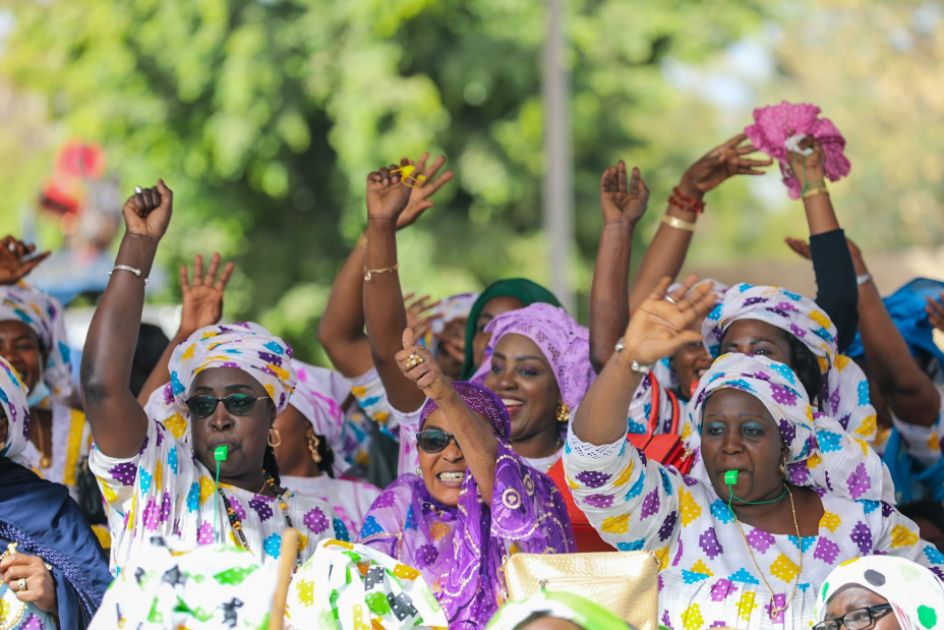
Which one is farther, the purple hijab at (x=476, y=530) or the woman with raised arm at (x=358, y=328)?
the woman with raised arm at (x=358, y=328)

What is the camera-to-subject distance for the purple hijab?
3721mm

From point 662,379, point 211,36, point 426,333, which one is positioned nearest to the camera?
point 662,379

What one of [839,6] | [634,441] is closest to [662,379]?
[634,441]

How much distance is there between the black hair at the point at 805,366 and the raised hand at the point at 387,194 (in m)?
1.32

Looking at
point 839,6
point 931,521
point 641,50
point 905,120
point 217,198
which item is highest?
point 839,6

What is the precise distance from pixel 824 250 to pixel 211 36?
9.56 m

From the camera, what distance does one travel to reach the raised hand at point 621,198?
4.77m

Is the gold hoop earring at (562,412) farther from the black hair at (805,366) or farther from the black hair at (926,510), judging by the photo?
the black hair at (926,510)

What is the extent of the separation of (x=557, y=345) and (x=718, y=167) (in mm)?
1038

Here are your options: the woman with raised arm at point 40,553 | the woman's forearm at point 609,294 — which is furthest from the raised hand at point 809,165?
the woman with raised arm at point 40,553

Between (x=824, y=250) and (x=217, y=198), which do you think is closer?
(x=824, y=250)

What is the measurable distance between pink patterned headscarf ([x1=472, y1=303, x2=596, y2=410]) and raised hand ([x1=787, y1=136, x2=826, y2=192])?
0.96 m

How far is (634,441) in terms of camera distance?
4.52m

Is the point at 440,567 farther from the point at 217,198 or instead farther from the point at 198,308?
the point at 217,198
